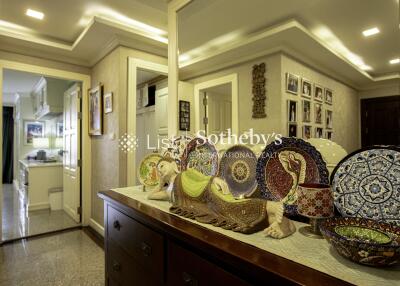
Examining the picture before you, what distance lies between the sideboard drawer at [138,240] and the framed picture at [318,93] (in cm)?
83

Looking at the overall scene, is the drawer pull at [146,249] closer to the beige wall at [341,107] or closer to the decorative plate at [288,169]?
the decorative plate at [288,169]

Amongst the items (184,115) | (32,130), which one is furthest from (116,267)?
(32,130)

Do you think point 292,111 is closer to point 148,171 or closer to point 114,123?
point 148,171

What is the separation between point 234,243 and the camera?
2.22 feet

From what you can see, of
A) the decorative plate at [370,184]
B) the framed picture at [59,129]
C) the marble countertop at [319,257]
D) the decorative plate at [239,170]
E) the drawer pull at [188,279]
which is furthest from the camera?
the framed picture at [59,129]

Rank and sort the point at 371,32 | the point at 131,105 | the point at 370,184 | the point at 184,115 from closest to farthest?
1. the point at 370,184
2. the point at 371,32
3. the point at 184,115
4. the point at 131,105

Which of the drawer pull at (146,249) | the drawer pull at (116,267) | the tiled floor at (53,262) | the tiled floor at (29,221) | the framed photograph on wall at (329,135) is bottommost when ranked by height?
the tiled floor at (53,262)

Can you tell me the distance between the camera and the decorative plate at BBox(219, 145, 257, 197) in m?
1.00

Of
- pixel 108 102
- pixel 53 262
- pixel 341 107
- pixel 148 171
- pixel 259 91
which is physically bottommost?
pixel 53 262

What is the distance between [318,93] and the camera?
3.08 feet

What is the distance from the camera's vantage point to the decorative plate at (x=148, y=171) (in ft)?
4.85

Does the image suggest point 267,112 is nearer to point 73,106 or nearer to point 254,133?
point 254,133

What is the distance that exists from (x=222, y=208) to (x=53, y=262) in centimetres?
236

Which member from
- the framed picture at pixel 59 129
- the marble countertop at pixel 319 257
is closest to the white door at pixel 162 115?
the marble countertop at pixel 319 257
